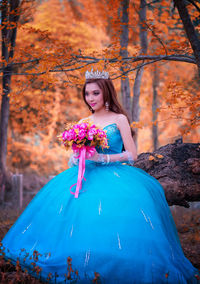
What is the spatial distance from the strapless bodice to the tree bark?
3.62ft

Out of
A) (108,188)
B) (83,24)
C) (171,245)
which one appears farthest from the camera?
(83,24)

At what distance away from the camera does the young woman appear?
8.03ft

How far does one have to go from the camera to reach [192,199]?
14.0ft

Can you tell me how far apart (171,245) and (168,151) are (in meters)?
2.04

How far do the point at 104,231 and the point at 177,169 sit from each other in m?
2.11

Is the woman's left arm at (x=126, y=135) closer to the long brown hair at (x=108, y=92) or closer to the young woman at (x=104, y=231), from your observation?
the young woman at (x=104, y=231)

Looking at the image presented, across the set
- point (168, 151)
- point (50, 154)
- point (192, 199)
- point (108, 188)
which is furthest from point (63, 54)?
point (50, 154)

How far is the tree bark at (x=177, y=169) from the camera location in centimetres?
415

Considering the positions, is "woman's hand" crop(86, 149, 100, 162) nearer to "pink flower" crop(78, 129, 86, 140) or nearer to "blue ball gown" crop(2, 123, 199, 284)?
"blue ball gown" crop(2, 123, 199, 284)

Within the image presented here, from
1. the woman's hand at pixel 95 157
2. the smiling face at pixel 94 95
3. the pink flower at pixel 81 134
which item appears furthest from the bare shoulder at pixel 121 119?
the pink flower at pixel 81 134

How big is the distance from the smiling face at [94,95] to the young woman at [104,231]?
673 millimetres

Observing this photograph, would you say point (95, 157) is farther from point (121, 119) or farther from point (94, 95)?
point (94, 95)

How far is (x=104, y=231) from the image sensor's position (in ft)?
8.45

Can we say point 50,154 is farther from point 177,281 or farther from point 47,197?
point 177,281
